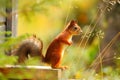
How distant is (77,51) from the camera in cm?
428

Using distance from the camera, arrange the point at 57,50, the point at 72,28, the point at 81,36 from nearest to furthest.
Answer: the point at 57,50
the point at 72,28
the point at 81,36

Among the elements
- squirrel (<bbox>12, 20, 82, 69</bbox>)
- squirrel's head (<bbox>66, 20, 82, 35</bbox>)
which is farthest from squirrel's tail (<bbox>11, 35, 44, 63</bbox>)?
squirrel's head (<bbox>66, 20, 82, 35</bbox>)

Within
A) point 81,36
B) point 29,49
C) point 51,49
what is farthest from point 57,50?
point 81,36

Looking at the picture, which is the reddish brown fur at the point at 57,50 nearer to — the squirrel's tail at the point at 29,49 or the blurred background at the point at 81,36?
the squirrel's tail at the point at 29,49

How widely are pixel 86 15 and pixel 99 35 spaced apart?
70.4 inches

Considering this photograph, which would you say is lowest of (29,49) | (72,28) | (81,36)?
(81,36)

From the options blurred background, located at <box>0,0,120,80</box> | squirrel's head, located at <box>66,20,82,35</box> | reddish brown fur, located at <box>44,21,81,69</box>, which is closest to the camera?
reddish brown fur, located at <box>44,21,81,69</box>

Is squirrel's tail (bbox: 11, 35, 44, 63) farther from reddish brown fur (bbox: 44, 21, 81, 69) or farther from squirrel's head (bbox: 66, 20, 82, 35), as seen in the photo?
squirrel's head (bbox: 66, 20, 82, 35)

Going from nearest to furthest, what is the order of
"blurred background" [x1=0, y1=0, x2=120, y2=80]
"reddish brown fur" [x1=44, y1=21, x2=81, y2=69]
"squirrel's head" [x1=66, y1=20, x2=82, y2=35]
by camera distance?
"reddish brown fur" [x1=44, y1=21, x2=81, y2=69]
"squirrel's head" [x1=66, y1=20, x2=82, y2=35]
"blurred background" [x1=0, y1=0, x2=120, y2=80]

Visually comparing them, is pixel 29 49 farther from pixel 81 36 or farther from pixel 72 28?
pixel 81 36

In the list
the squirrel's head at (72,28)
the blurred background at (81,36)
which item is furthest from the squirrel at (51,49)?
the blurred background at (81,36)

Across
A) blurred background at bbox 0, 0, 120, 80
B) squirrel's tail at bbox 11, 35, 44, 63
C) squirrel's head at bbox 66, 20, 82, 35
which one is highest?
squirrel's head at bbox 66, 20, 82, 35

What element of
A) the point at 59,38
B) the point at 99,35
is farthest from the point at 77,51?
the point at 59,38

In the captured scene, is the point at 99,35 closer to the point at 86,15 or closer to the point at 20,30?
the point at 20,30
